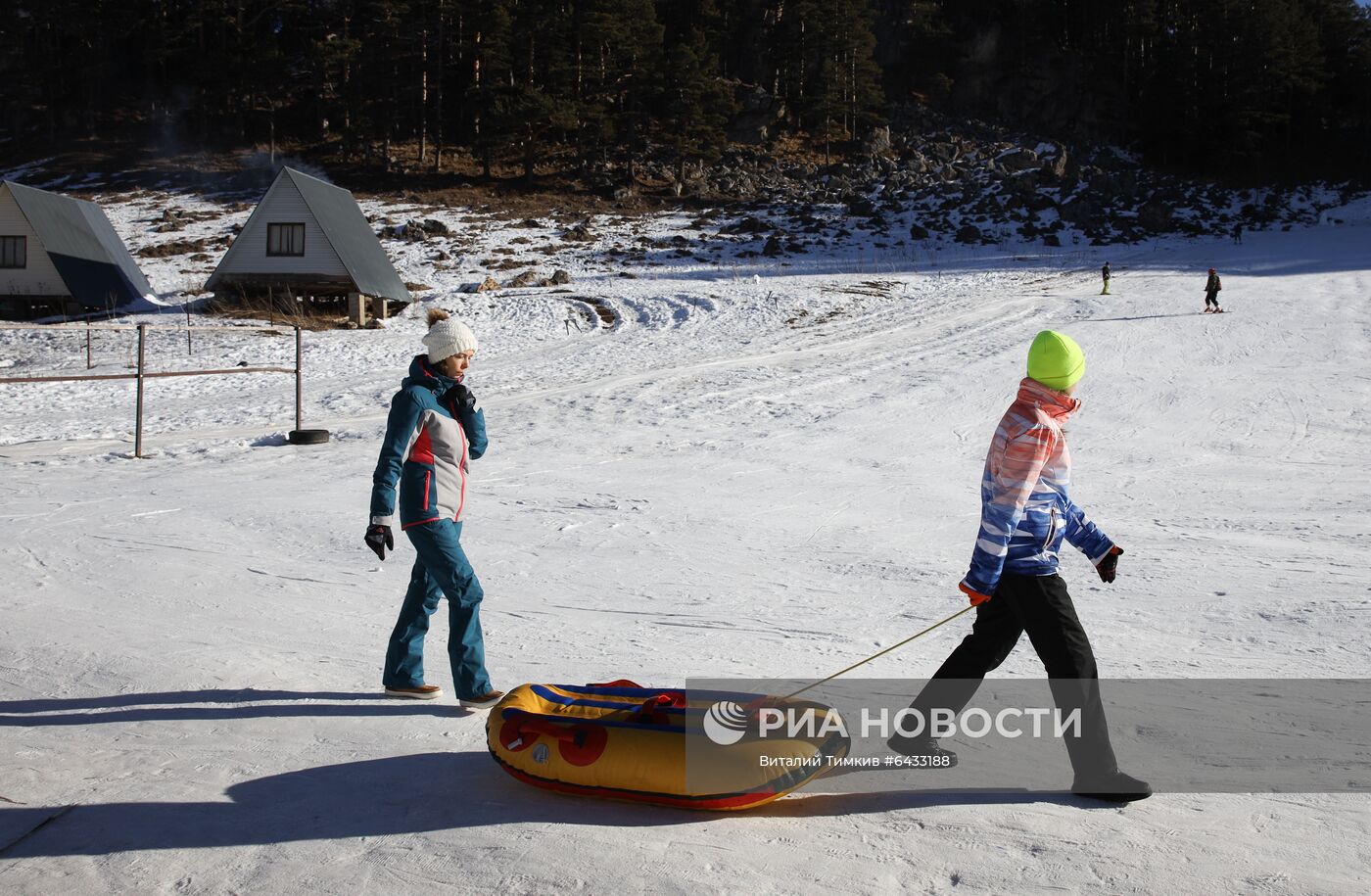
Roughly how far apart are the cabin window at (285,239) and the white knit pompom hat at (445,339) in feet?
80.7

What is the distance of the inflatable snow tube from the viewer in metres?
3.24

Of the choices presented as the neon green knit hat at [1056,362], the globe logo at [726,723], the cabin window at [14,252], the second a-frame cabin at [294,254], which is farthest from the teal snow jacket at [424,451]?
the cabin window at [14,252]

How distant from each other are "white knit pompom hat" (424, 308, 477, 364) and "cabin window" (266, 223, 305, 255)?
2460cm

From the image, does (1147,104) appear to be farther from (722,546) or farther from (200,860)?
(200,860)

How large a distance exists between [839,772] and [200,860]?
7.19 ft

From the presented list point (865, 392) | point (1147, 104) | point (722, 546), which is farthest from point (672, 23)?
point (722, 546)

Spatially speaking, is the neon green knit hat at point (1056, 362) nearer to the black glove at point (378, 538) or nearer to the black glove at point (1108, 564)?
the black glove at point (1108, 564)

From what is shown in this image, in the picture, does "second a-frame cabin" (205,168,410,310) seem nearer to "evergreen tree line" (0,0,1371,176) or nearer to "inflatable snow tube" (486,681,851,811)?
"evergreen tree line" (0,0,1371,176)

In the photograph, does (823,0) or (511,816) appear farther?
(823,0)

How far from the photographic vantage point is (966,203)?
129 feet

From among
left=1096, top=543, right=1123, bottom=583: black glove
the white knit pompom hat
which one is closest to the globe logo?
left=1096, top=543, right=1123, bottom=583: black glove

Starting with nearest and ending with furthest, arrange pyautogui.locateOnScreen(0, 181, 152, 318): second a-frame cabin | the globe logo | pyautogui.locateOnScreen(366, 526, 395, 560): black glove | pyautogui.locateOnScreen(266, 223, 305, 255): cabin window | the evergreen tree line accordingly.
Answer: the globe logo
pyautogui.locateOnScreen(366, 526, 395, 560): black glove
pyautogui.locateOnScreen(266, 223, 305, 255): cabin window
pyautogui.locateOnScreen(0, 181, 152, 318): second a-frame cabin
the evergreen tree line

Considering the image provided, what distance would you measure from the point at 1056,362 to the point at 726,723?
5.61ft

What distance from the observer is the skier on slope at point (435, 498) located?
4.02 m
